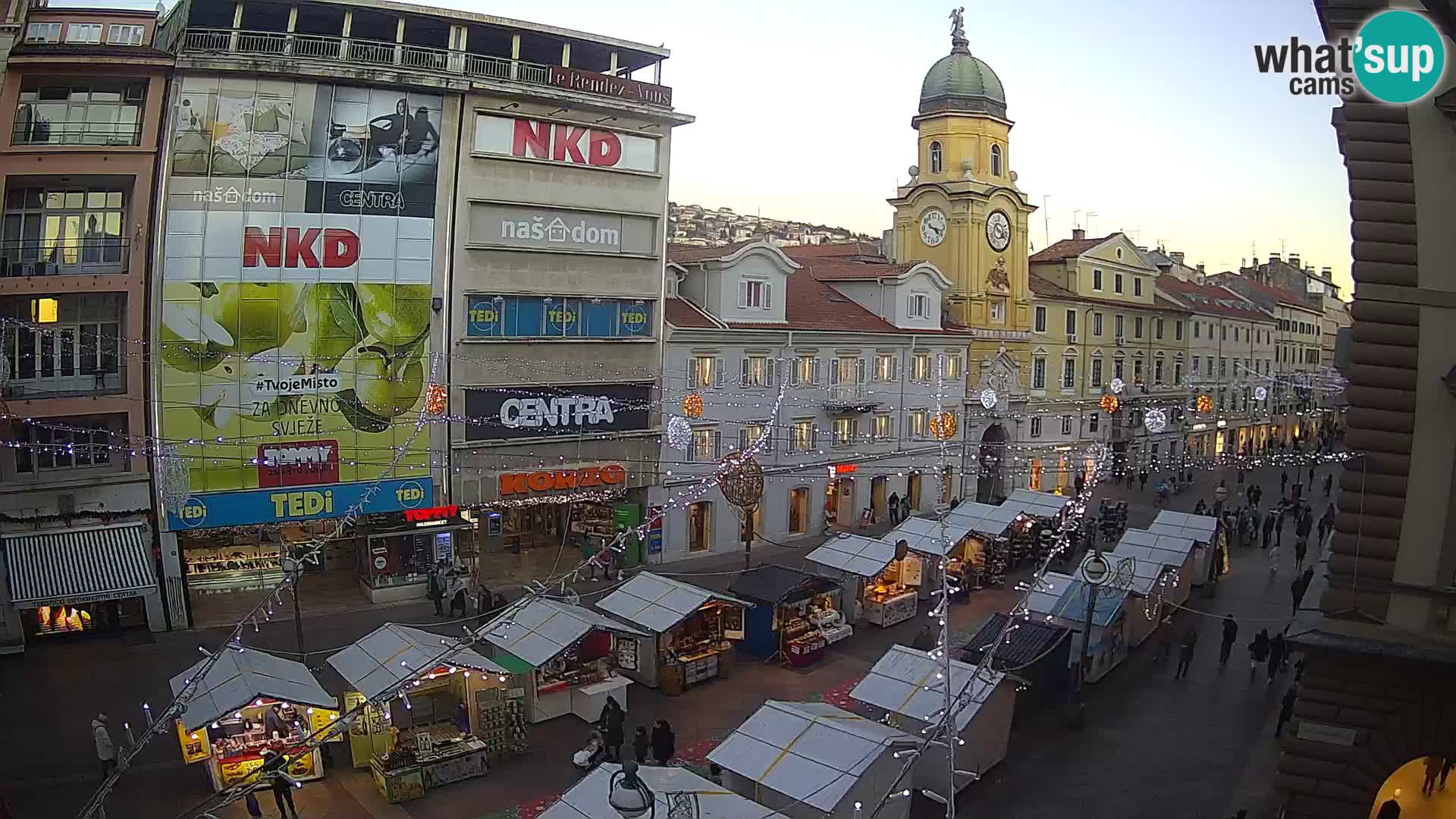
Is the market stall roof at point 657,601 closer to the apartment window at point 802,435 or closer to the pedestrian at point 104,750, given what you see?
the pedestrian at point 104,750

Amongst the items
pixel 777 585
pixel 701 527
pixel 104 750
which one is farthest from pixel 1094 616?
pixel 104 750

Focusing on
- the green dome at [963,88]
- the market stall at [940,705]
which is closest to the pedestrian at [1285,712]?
the market stall at [940,705]

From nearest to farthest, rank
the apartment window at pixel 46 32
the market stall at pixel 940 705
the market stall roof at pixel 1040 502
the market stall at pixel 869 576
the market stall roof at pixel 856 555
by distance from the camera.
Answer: the market stall at pixel 940 705, the apartment window at pixel 46 32, the market stall roof at pixel 856 555, the market stall at pixel 869 576, the market stall roof at pixel 1040 502

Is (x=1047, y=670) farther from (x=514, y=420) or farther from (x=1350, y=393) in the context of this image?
(x=514, y=420)

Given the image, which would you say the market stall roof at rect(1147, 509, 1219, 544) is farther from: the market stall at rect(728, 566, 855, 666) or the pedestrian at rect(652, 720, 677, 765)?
the pedestrian at rect(652, 720, 677, 765)

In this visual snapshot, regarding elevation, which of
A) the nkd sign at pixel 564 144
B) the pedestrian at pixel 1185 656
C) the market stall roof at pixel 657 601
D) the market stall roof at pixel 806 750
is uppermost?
the nkd sign at pixel 564 144

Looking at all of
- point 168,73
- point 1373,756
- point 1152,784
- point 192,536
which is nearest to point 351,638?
point 192,536

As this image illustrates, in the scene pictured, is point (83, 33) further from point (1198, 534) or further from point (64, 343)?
point (1198, 534)
